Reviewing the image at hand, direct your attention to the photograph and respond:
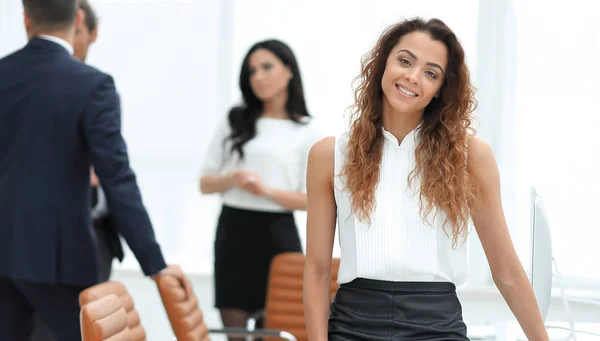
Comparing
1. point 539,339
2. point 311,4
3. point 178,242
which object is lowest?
point 178,242

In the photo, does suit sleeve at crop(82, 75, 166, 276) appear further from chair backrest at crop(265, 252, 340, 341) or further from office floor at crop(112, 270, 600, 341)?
office floor at crop(112, 270, 600, 341)

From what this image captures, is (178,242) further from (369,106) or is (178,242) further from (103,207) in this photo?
(369,106)

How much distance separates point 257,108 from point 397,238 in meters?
1.92

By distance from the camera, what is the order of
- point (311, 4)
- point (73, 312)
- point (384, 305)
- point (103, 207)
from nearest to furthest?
point (384, 305) < point (73, 312) < point (103, 207) < point (311, 4)

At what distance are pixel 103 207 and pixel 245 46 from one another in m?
1.94

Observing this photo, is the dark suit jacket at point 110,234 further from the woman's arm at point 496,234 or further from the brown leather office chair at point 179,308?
the woman's arm at point 496,234

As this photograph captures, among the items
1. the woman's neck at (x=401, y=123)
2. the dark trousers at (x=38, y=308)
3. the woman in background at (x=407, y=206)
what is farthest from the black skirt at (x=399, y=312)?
the dark trousers at (x=38, y=308)

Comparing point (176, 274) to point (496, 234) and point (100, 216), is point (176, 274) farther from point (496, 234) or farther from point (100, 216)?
point (496, 234)

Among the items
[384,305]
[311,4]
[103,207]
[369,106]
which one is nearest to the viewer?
[384,305]

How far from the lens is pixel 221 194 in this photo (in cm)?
370

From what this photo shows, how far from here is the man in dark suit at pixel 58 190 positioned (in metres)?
2.51

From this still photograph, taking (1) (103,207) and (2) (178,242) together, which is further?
(2) (178,242)

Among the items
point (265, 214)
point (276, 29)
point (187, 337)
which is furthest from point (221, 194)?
point (276, 29)

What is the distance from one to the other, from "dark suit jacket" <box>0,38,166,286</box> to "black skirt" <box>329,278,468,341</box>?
813mm
